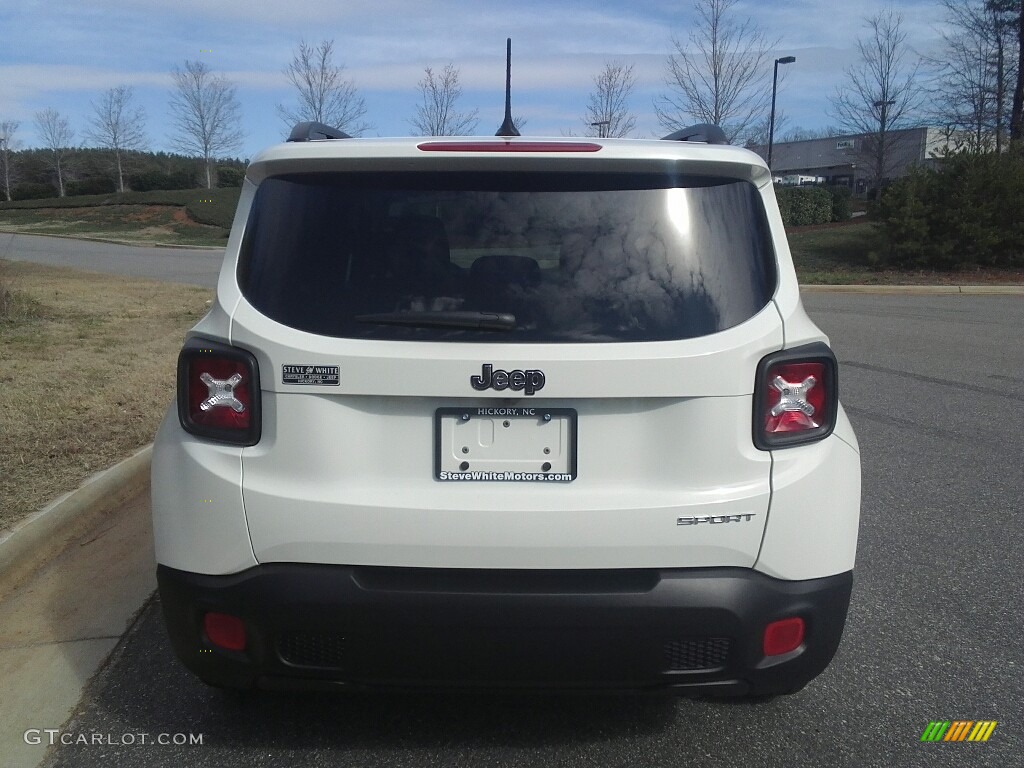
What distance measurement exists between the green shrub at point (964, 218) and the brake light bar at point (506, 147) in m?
20.8

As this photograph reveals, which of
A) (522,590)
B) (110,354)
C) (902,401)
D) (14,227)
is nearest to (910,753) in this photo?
(522,590)

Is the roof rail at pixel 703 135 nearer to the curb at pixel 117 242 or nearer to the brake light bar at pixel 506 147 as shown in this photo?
the brake light bar at pixel 506 147

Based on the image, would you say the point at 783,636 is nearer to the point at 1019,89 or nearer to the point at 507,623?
the point at 507,623

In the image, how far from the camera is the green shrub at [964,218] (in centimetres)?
2100

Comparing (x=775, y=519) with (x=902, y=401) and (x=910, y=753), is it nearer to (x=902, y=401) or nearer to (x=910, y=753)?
(x=910, y=753)

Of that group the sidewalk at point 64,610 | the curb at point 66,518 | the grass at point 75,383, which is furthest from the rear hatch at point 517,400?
the grass at point 75,383

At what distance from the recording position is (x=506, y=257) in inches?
99.9

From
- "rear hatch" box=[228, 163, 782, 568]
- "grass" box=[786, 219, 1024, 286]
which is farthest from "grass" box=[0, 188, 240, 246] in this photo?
"rear hatch" box=[228, 163, 782, 568]

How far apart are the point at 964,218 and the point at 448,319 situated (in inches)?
849

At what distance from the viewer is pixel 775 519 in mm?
2510

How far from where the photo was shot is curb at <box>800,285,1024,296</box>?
18484 millimetres

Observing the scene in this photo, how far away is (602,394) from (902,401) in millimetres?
6550

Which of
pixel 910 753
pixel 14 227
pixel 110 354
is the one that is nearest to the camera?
pixel 910 753

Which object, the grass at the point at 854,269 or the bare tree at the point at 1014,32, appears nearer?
the grass at the point at 854,269
